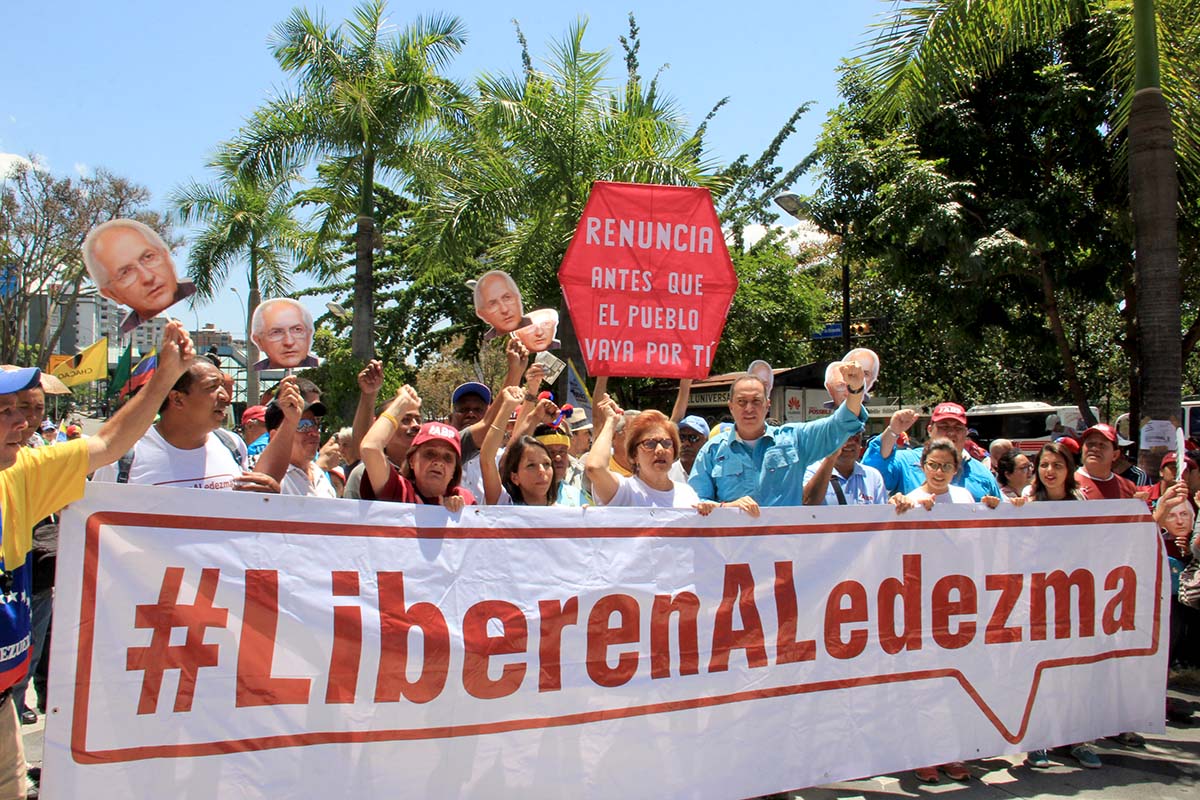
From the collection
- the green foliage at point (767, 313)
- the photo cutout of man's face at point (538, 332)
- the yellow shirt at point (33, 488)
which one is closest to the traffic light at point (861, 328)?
the green foliage at point (767, 313)

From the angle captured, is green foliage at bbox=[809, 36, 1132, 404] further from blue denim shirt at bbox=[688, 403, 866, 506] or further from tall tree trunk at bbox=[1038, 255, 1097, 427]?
blue denim shirt at bbox=[688, 403, 866, 506]

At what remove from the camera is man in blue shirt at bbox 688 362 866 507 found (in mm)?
4344

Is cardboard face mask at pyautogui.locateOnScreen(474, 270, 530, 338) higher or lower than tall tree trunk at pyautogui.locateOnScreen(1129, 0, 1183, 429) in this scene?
lower

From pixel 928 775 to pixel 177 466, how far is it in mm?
3541

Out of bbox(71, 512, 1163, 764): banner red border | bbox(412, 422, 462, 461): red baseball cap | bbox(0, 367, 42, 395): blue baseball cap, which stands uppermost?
bbox(0, 367, 42, 395): blue baseball cap

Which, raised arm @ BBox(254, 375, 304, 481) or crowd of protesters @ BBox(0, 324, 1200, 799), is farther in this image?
raised arm @ BBox(254, 375, 304, 481)

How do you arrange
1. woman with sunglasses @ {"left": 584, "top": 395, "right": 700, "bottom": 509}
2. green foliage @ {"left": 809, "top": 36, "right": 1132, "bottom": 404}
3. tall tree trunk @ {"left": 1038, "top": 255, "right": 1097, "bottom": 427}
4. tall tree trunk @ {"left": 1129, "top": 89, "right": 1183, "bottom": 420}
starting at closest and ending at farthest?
woman with sunglasses @ {"left": 584, "top": 395, "right": 700, "bottom": 509} → tall tree trunk @ {"left": 1129, "top": 89, "right": 1183, "bottom": 420} → green foliage @ {"left": 809, "top": 36, "right": 1132, "bottom": 404} → tall tree trunk @ {"left": 1038, "top": 255, "right": 1097, "bottom": 427}

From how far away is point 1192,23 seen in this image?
8.89 meters

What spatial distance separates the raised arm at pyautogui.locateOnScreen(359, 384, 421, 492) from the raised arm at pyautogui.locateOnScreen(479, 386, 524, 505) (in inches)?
19.5

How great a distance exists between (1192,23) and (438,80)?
416 inches

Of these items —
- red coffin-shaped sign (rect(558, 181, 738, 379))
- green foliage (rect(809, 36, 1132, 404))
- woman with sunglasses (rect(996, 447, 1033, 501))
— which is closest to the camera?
red coffin-shaped sign (rect(558, 181, 738, 379))

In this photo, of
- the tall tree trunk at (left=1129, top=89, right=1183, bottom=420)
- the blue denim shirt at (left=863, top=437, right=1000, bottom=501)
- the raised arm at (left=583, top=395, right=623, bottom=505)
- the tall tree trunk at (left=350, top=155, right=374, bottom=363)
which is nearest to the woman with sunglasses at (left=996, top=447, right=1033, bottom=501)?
the blue denim shirt at (left=863, top=437, right=1000, bottom=501)

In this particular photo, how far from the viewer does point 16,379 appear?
267 cm

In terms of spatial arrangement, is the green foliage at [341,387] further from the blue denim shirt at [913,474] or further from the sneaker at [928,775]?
the sneaker at [928,775]
